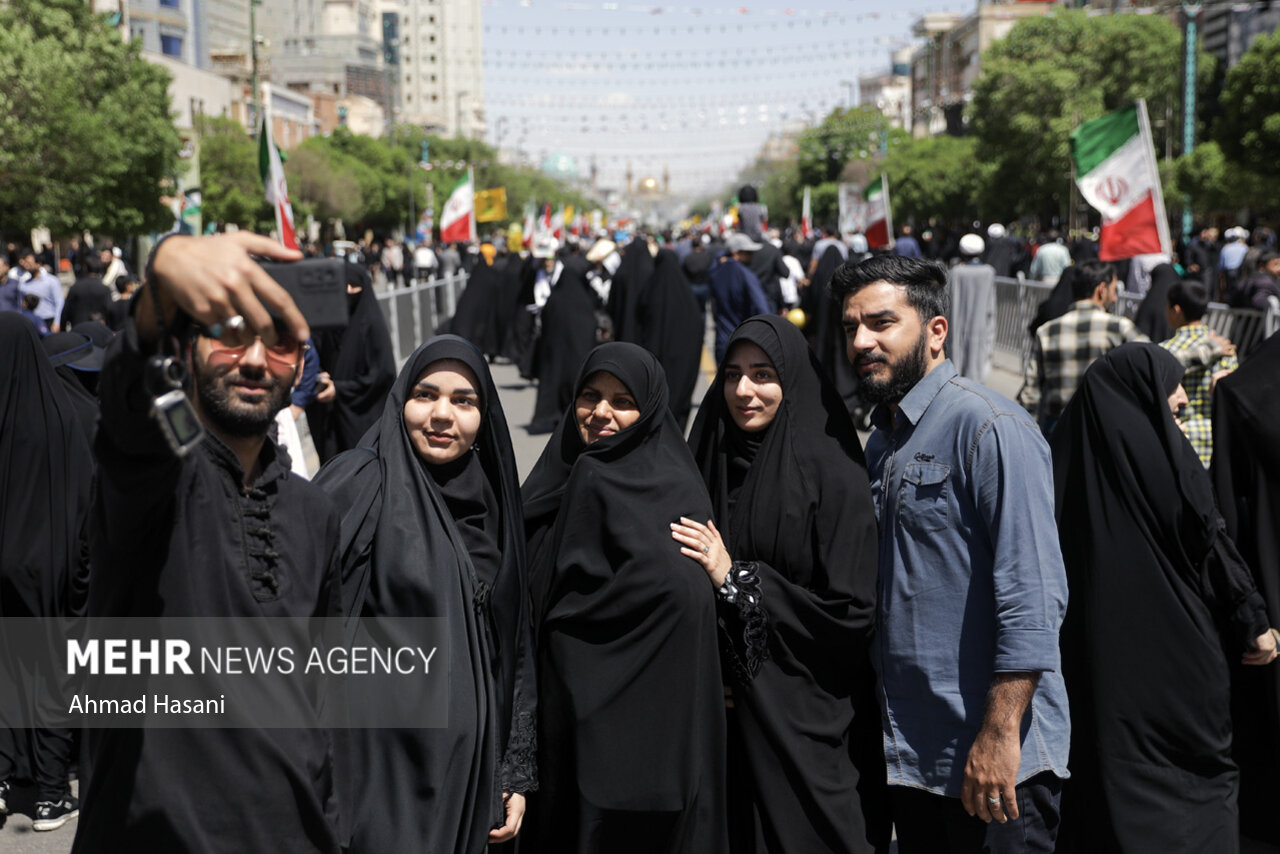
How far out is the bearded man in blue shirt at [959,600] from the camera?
2797 mm

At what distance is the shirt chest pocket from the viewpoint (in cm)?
292

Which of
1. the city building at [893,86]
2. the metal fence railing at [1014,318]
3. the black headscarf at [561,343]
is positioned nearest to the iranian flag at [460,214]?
the metal fence railing at [1014,318]

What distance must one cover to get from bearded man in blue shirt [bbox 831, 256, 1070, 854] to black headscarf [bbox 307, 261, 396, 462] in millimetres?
4659

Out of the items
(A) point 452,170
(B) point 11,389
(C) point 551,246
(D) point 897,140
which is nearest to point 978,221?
(D) point 897,140

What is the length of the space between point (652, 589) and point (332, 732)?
733mm

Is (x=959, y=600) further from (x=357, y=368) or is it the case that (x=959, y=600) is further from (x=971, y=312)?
(x=971, y=312)

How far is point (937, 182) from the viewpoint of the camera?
195 ft

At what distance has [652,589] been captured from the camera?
2957 mm

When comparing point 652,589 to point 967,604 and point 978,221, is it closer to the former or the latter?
point 967,604

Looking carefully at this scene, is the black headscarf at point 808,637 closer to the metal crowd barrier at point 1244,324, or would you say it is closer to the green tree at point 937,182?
the metal crowd barrier at point 1244,324

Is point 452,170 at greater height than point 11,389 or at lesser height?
greater

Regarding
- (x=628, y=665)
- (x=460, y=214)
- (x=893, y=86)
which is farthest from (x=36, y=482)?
(x=893, y=86)

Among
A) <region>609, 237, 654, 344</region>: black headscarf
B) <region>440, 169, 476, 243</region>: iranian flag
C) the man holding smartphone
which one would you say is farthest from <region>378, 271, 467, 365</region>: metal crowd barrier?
the man holding smartphone

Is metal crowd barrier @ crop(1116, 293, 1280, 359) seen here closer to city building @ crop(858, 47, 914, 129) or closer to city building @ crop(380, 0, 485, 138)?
city building @ crop(858, 47, 914, 129)
